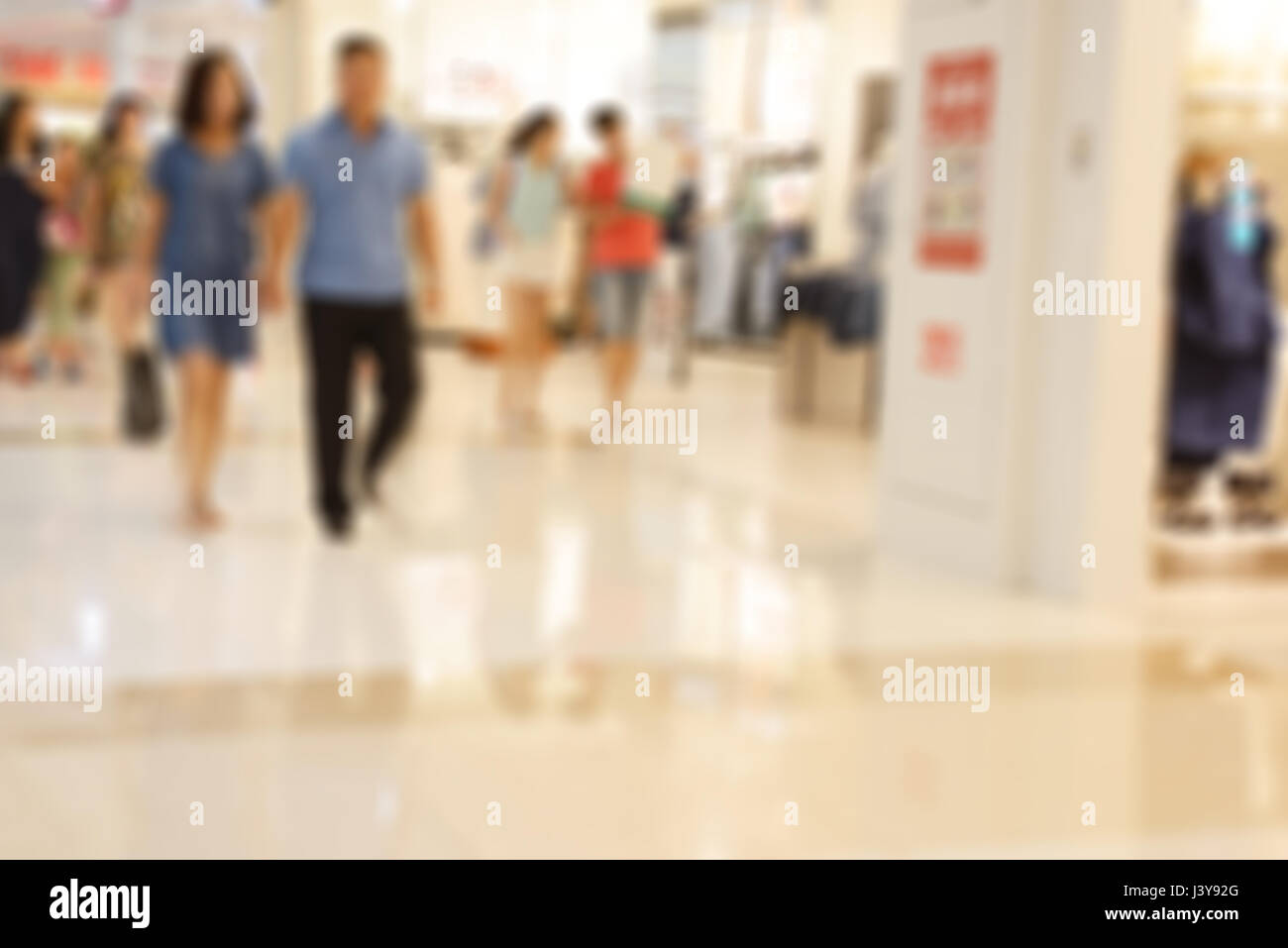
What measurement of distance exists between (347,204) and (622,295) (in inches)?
128

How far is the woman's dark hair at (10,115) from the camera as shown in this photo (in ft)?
28.5

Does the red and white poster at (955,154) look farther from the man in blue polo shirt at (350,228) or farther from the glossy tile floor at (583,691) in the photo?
the man in blue polo shirt at (350,228)

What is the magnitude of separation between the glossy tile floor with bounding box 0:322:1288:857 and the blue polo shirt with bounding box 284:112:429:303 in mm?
913

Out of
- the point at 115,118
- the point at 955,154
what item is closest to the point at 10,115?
the point at 115,118

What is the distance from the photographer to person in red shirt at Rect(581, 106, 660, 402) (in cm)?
903

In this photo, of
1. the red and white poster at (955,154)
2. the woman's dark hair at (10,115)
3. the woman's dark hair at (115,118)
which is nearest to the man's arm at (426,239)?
the red and white poster at (955,154)

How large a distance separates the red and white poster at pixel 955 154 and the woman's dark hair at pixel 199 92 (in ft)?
7.65

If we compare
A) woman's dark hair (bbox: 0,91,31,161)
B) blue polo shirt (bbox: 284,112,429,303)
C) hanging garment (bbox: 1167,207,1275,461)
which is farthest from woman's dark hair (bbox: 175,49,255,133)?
hanging garment (bbox: 1167,207,1275,461)

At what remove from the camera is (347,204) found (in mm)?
5926

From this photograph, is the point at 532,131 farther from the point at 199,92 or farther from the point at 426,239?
the point at 199,92

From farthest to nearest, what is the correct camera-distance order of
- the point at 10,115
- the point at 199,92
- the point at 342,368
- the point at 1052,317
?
the point at 10,115
the point at 342,368
the point at 199,92
the point at 1052,317

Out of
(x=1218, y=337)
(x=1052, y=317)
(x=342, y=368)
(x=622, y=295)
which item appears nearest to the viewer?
(x=1052, y=317)

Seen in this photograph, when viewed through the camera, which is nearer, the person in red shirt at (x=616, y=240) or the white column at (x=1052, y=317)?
the white column at (x=1052, y=317)
